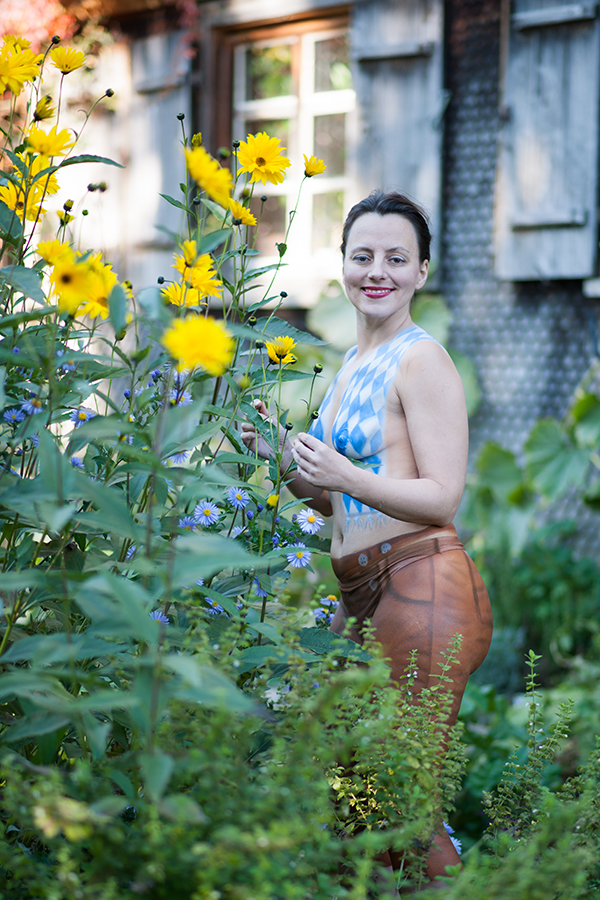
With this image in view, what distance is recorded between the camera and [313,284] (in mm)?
5074

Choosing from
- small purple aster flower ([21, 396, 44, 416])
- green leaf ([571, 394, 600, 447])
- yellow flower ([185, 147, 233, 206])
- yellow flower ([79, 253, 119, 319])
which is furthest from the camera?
green leaf ([571, 394, 600, 447])

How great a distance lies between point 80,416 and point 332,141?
4470 millimetres

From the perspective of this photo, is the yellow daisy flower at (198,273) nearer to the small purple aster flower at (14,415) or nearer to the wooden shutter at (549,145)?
the small purple aster flower at (14,415)

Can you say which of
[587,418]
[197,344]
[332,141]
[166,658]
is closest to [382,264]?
[197,344]

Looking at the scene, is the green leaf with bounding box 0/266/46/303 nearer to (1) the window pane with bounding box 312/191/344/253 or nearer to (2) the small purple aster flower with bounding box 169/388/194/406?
(2) the small purple aster flower with bounding box 169/388/194/406

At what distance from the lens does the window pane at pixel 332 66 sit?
17.3 feet

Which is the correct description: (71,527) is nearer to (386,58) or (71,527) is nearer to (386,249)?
(386,249)

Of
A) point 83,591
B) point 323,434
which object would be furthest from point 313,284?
point 83,591

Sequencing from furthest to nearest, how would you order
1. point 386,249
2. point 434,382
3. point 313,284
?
point 313,284 → point 386,249 → point 434,382

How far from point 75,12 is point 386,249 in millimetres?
4800

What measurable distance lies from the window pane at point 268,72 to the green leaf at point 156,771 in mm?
5239

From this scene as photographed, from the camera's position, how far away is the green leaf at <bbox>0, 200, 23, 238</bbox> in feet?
4.66

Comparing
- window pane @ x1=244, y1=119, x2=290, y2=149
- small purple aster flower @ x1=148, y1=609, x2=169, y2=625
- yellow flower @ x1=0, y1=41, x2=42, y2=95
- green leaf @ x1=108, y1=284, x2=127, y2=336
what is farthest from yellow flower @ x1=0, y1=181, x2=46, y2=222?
window pane @ x1=244, y1=119, x2=290, y2=149

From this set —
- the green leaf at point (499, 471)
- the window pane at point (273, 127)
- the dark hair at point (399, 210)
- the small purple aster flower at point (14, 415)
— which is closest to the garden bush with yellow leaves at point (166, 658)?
the small purple aster flower at point (14, 415)
